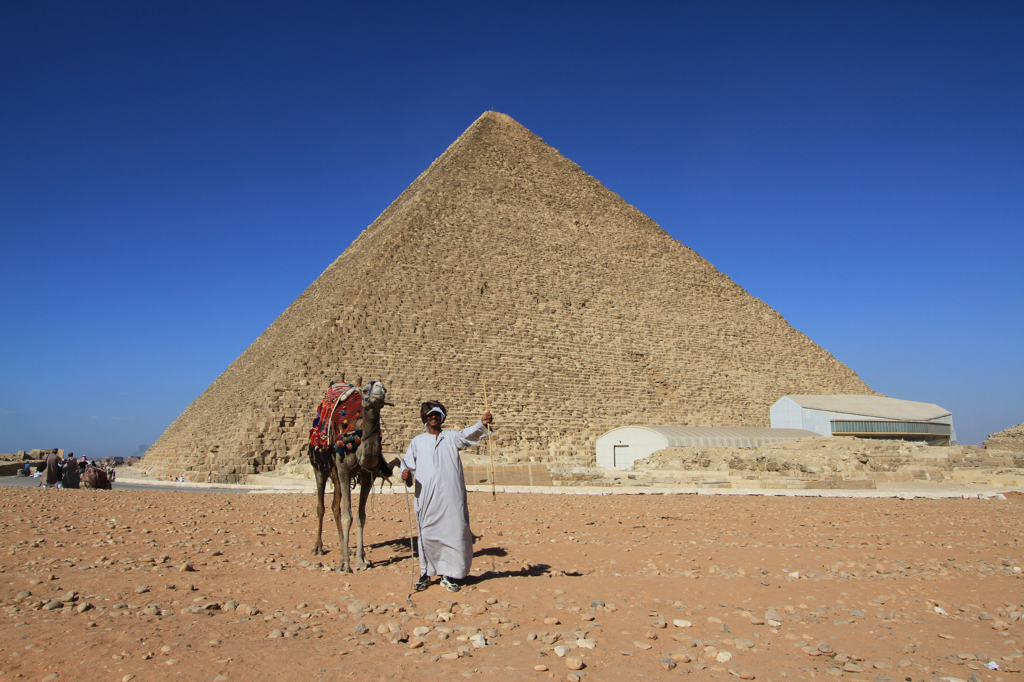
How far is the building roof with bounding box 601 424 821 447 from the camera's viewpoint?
22672 mm

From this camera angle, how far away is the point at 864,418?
27.4 m

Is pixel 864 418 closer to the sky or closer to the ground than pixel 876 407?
closer to the ground

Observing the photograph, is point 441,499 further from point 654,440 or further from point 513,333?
point 513,333

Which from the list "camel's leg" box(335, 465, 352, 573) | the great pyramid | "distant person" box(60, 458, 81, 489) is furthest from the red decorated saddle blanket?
the great pyramid

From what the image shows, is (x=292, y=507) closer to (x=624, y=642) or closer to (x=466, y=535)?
(x=466, y=535)

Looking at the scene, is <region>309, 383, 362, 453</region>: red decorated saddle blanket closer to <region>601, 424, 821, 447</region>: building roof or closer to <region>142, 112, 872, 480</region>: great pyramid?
<region>142, 112, 872, 480</region>: great pyramid

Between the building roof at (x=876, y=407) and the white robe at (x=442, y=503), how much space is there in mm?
26855

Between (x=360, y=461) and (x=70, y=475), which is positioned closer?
(x=360, y=461)

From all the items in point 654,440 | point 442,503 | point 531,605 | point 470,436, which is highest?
point 470,436

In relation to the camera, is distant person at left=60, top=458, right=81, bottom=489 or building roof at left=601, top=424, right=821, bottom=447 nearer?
distant person at left=60, top=458, right=81, bottom=489

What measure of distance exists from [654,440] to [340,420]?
1851cm

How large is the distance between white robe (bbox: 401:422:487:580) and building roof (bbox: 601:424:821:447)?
18.5 m

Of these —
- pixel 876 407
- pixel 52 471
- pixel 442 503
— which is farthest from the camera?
pixel 876 407

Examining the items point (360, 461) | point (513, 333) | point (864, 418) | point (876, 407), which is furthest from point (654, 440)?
point (360, 461)
